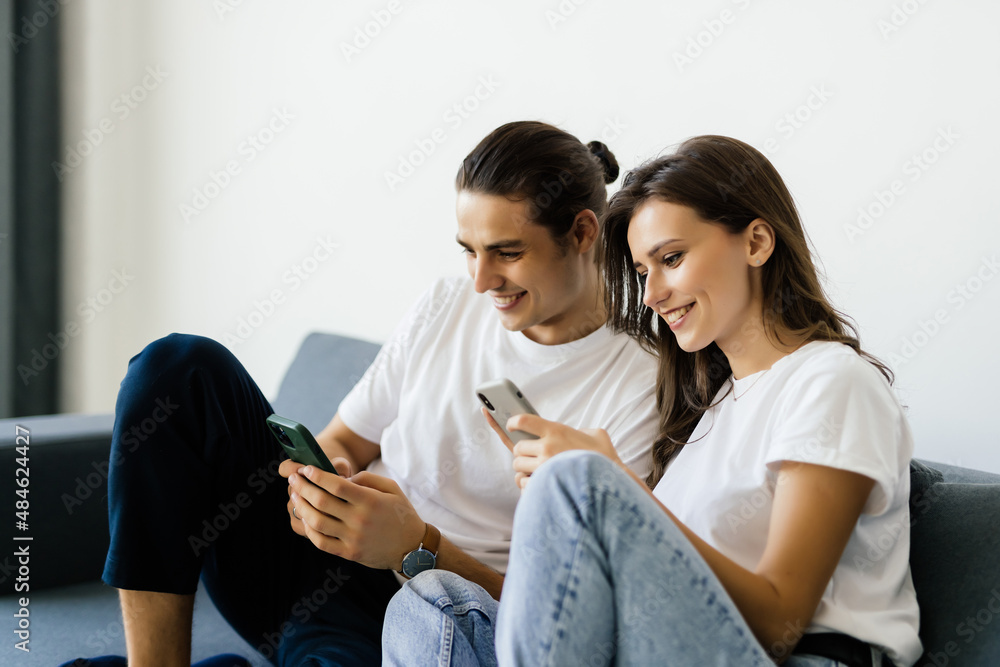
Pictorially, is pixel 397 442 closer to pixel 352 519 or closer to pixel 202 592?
pixel 352 519

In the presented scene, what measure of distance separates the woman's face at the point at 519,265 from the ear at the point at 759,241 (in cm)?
36

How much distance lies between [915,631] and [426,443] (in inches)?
30.8

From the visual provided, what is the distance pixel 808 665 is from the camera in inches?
34.9

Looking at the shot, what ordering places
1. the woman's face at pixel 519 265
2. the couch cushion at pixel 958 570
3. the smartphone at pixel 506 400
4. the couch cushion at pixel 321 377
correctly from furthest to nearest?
the couch cushion at pixel 321 377 → the woman's face at pixel 519 265 → the smartphone at pixel 506 400 → the couch cushion at pixel 958 570

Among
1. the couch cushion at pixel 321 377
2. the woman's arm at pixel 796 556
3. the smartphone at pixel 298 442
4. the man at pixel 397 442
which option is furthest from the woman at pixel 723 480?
the couch cushion at pixel 321 377

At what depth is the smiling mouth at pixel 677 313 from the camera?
1.11m

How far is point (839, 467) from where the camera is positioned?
88cm

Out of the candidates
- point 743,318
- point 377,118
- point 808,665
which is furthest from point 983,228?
point 377,118

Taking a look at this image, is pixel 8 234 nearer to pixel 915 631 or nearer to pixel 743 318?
pixel 743 318

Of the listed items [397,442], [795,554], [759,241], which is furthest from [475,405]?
[795,554]

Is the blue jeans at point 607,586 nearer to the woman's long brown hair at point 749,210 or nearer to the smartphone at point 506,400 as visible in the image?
the smartphone at point 506,400

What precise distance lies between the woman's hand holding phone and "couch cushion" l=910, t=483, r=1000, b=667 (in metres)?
0.39

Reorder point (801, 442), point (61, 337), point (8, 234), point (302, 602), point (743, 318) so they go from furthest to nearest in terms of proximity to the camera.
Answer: point (61, 337) → point (8, 234) → point (302, 602) → point (743, 318) → point (801, 442)

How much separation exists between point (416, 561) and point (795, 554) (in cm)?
54
